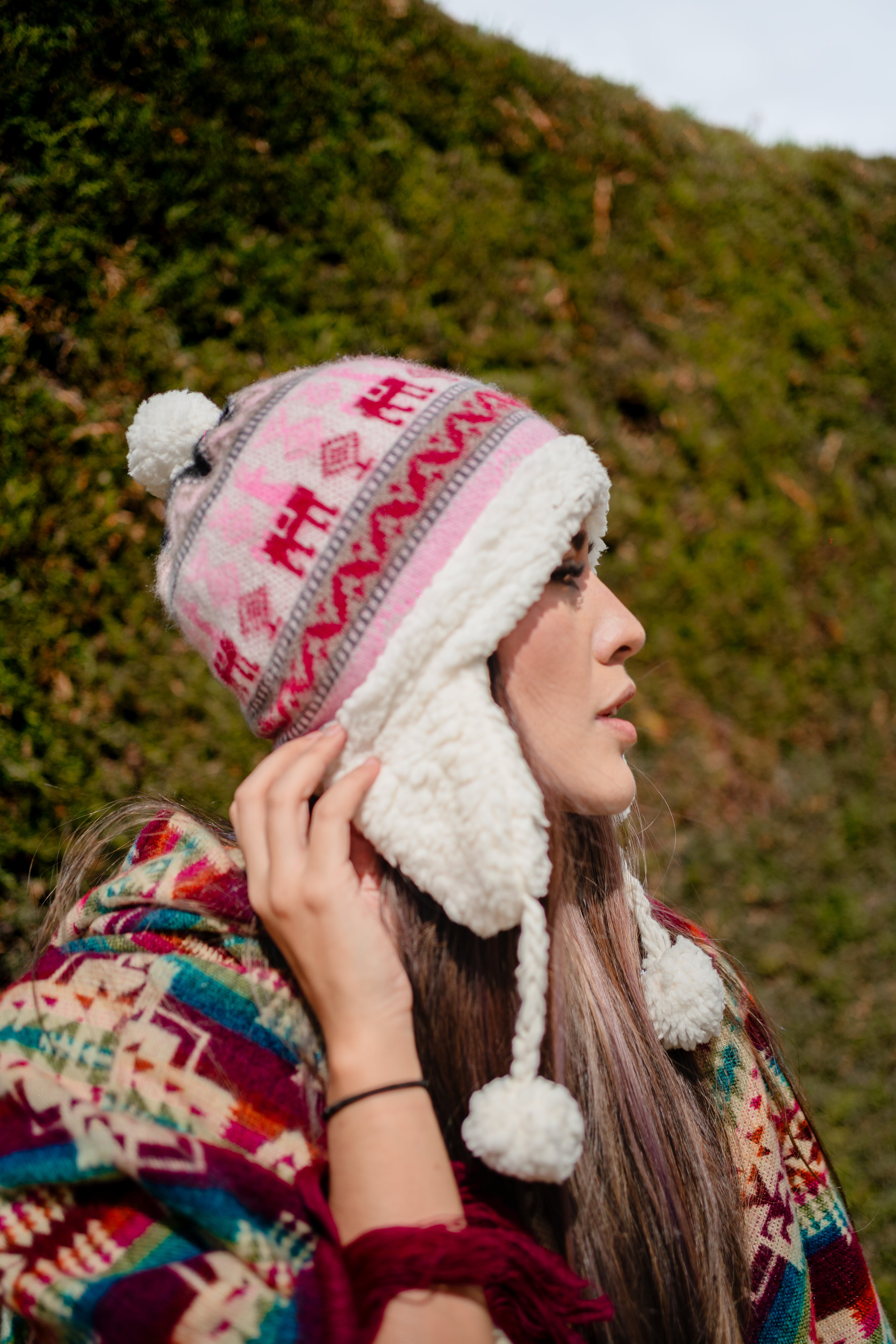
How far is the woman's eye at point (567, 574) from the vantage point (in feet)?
4.93

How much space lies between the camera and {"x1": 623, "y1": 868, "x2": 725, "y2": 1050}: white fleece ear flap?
1577 millimetres

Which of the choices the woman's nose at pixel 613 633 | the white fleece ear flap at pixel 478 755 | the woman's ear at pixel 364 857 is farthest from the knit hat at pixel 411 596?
the woman's nose at pixel 613 633

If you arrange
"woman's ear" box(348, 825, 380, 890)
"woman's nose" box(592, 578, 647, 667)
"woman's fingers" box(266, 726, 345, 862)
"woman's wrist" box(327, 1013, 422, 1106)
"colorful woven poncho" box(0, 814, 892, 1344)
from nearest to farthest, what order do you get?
"colorful woven poncho" box(0, 814, 892, 1344)
"woman's wrist" box(327, 1013, 422, 1106)
"woman's fingers" box(266, 726, 345, 862)
"woman's ear" box(348, 825, 380, 890)
"woman's nose" box(592, 578, 647, 667)

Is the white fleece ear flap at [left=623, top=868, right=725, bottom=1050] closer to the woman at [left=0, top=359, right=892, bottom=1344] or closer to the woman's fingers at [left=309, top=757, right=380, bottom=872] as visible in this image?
the woman at [left=0, top=359, right=892, bottom=1344]

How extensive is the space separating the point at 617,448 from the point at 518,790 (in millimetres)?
3122

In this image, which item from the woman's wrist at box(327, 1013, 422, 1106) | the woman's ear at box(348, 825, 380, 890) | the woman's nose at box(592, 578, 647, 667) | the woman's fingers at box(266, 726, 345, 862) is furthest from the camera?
the woman's nose at box(592, 578, 647, 667)

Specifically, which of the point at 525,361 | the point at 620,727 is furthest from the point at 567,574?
the point at 525,361

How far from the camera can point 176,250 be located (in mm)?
2941

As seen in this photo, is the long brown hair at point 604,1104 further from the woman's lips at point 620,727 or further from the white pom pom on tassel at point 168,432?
the white pom pom on tassel at point 168,432

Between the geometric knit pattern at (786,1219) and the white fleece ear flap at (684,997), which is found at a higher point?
the white fleece ear flap at (684,997)

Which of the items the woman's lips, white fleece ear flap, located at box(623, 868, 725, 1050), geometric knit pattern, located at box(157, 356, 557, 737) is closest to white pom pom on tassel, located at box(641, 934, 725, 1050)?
white fleece ear flap, located at box(623, 868, 725, 1050)

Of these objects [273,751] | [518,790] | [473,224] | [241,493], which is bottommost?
[273,751]

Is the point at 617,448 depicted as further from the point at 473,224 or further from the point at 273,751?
the point at 273,751

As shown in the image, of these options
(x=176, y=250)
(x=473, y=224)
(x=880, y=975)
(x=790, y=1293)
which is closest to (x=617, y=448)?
(x=473, y=224)
